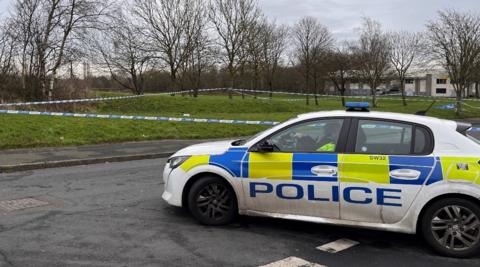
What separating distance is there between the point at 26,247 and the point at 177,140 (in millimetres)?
10764

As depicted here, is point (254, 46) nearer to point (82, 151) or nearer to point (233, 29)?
point (233, 29)

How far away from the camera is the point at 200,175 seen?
5633mm

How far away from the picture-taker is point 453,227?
468cm

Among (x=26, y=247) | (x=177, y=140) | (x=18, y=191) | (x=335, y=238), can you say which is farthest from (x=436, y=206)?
(x=177, y=140)

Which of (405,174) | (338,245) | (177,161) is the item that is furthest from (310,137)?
(177,161)

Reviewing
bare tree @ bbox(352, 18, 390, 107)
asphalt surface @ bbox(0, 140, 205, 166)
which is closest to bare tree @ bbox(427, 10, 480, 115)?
bare tree @ bbox(352, 18, 390, 107)

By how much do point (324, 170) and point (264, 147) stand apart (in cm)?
74

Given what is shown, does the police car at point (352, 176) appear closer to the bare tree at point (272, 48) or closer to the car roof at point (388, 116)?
the car roof at point (388, 116)

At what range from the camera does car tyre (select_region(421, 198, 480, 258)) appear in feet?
15.2

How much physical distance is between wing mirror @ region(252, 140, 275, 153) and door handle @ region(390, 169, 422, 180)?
1340 mm

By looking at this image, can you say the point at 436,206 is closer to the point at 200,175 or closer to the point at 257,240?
the point at 257,240

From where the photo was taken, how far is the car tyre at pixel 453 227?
4.62 metres

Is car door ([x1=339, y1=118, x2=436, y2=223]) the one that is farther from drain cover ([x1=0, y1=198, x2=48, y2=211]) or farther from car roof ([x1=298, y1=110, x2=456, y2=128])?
drain cover ([x1=0, y1=198, x2=48, y2=211])

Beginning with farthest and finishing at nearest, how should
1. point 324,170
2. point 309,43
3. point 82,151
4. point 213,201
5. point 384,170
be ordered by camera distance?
point 309,43 → point 82,151 → point 213,201 → point 324,170 → point 384,170
